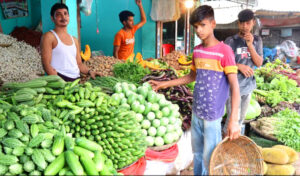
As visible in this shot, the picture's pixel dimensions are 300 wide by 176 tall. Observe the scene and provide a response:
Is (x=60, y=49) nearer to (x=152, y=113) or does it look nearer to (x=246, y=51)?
(x=152, y=113)

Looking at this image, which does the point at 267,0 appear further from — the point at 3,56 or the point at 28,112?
the point at 28,112

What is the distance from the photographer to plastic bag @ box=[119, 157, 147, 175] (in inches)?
80.2

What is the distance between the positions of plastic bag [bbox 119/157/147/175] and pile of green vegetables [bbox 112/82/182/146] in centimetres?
28

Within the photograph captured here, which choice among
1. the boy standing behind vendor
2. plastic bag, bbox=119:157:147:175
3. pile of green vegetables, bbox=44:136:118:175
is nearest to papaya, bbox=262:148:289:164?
the boy standing behind vendor

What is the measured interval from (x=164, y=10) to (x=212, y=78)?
19.6 feet

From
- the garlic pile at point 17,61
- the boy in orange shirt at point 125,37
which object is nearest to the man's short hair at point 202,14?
the boy in orange shirt at point 125,37

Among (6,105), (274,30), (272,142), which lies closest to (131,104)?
(6,105)

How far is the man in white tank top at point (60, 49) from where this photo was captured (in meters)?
3.17

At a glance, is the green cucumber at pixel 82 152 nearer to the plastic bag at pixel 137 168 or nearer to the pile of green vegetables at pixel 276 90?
the plastic bag at pixel 137 168

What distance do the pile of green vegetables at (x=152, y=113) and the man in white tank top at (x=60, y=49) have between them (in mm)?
1057

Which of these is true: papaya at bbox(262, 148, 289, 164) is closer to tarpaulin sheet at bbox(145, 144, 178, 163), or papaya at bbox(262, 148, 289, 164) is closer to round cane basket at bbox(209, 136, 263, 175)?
round cane basket at bbox(209, 136, 263, 175)

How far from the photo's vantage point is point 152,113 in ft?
8.34

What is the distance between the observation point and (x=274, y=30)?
604 inches

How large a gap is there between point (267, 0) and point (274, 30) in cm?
440
